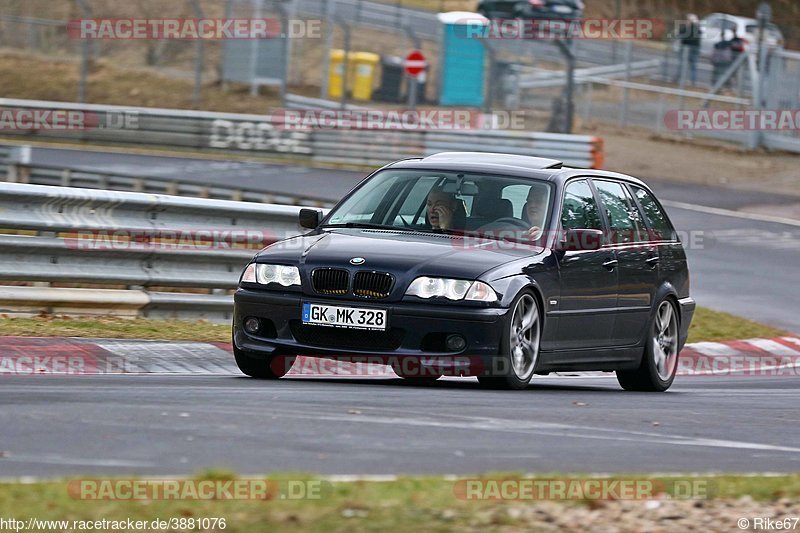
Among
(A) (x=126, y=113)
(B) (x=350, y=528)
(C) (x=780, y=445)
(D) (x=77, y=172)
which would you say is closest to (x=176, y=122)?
(A) (x=126, y=113)

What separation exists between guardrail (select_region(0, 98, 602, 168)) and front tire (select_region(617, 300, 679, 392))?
2084cm

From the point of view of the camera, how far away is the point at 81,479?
5422 millimetres

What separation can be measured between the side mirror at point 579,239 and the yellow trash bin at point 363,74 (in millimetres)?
31340

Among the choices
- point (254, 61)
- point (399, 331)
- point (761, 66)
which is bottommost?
point (399, 331)

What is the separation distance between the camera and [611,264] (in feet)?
34.6

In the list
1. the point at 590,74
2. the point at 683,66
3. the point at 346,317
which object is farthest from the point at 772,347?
the point at 590,74

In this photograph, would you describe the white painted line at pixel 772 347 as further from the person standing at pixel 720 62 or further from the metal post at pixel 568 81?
the person standing at pixel 720 62

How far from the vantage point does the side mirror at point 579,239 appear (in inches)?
393

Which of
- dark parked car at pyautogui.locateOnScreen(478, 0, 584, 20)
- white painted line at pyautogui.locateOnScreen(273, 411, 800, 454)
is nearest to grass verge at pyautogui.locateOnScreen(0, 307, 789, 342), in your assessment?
white painted line at pyautogui.locateOnScreen(273, 411, 800, 454)

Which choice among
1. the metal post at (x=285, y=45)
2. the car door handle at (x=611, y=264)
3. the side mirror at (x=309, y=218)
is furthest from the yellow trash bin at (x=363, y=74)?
the side mirror at (x=309, y=218)

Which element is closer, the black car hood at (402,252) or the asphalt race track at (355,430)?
the asphalt race track at (355,430)

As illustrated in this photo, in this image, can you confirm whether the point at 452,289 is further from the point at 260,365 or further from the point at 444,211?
the point at 260,365

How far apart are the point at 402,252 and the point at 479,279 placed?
0.53 m

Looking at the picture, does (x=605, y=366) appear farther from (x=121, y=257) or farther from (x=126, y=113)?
(x=126, y=113)
